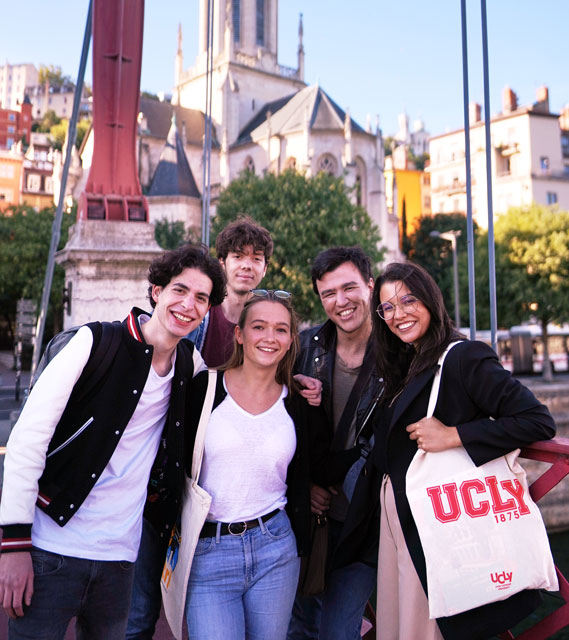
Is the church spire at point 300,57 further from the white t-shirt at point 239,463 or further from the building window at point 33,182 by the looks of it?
the white t-shirt at point 239,463

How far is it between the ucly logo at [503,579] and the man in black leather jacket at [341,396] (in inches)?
32.6

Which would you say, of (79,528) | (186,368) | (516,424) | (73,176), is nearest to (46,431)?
(79,528)

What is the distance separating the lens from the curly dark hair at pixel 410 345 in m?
2.32

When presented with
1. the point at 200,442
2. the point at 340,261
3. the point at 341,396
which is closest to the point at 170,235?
the point at 340,261

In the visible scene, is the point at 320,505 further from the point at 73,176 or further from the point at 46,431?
the point at 73,176

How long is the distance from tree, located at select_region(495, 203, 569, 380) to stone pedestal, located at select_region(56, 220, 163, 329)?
2640 cm

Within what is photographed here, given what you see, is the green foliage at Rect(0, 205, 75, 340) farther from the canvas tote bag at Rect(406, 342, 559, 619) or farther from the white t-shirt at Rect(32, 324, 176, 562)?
the canvas tote bag at Rect(406, 342, 559, 619)

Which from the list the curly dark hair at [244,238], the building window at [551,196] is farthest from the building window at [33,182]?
the curly dark hair at [244,238]

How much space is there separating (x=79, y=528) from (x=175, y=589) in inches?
18.4

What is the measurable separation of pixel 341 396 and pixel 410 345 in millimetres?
491

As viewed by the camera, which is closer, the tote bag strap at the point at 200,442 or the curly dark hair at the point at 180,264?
the tote bag strap at the point at 200,442

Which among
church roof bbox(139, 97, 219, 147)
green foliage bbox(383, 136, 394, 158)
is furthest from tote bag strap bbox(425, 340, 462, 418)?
green foliage bbox(383, 136, 394, 158)

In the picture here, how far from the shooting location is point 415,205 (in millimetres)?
66688

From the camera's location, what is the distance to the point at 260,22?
56.4 m
